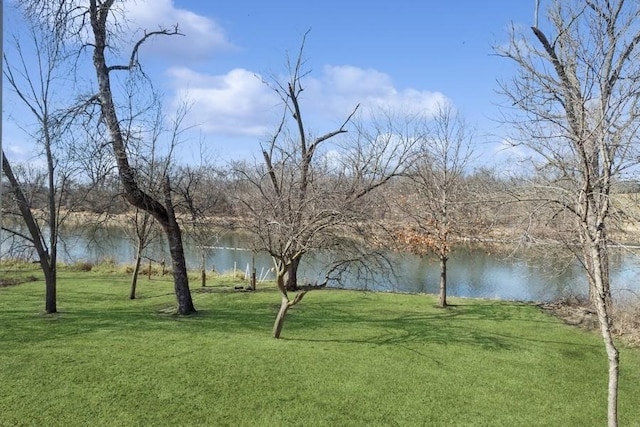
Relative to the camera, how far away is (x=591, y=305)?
12.9 m

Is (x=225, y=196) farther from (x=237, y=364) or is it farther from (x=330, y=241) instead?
(x=237, y=364)

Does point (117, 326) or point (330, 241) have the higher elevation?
point (330, 241)

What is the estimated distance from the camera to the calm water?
658 inches

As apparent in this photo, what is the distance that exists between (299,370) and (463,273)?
17.6 meters

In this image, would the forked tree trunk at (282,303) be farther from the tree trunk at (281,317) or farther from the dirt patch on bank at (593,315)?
the dirt patch on bank at (593,315)

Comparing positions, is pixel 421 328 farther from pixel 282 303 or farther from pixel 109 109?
pixel 109 109

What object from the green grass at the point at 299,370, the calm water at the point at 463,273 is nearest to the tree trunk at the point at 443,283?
the green grass at the point at 299,370

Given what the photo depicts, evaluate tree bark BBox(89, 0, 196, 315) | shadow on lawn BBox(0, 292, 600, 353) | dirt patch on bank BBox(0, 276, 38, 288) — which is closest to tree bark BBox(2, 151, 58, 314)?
shadow on lawn BBox(0, 292, 600, 353)

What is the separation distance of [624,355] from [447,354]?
343 centimetres

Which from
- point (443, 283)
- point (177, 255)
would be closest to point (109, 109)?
point (177, 255)

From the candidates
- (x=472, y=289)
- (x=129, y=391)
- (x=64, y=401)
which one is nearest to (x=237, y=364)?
(x=129, y=391)

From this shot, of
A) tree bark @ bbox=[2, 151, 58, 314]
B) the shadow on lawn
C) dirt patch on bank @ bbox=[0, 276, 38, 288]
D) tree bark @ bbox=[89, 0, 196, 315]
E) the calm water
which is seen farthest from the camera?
the calm water

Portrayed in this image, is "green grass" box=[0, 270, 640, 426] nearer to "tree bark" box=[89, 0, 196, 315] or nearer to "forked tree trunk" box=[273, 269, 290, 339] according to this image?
"forked tree trunk" box=[273, 269, 290, 339]

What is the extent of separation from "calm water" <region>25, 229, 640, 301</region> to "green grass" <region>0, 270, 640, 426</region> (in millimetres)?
4224
